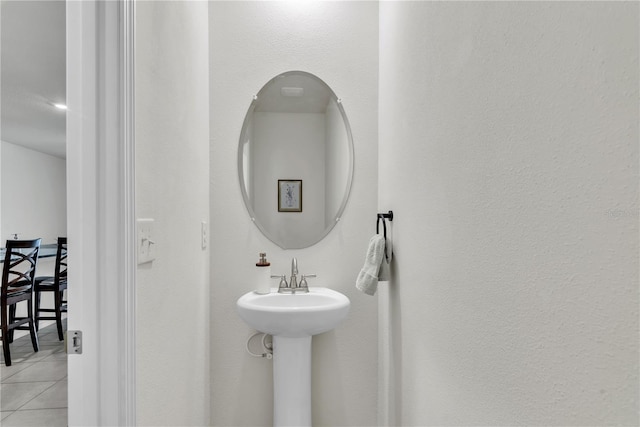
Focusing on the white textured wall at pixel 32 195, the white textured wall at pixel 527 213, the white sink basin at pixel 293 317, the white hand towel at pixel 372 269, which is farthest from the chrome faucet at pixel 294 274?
the white textured wall at pixel 32 195

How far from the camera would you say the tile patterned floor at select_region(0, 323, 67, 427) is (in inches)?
26.9

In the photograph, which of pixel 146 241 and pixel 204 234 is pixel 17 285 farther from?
pixel 204 234

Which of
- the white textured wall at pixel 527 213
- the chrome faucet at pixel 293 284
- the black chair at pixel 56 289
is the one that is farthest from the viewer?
the chrome faucet at pixel 293 284

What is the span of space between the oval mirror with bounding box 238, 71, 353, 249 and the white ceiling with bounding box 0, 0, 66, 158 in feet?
3.43

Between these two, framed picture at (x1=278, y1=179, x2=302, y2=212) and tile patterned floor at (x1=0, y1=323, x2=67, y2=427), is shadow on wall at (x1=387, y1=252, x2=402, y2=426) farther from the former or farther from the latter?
tile patterned floor at (x1=0, y1=323, x2=67, y2=427)

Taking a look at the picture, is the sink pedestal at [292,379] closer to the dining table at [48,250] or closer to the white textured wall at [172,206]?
the white textured wall at [172,206]

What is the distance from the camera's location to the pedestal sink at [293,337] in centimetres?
151

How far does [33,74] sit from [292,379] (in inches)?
57.5

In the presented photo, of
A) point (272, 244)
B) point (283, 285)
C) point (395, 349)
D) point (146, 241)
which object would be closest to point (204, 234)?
point (272, 244)

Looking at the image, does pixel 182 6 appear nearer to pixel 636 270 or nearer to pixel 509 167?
pixel 509 167

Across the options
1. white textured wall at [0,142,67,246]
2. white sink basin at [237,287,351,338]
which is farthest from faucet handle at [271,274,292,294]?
white textured wall at [0,142,67,246]

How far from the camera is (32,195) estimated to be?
0.72 metres

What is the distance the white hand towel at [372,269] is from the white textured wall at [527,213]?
296 millimetres

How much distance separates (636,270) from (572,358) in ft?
0.57
